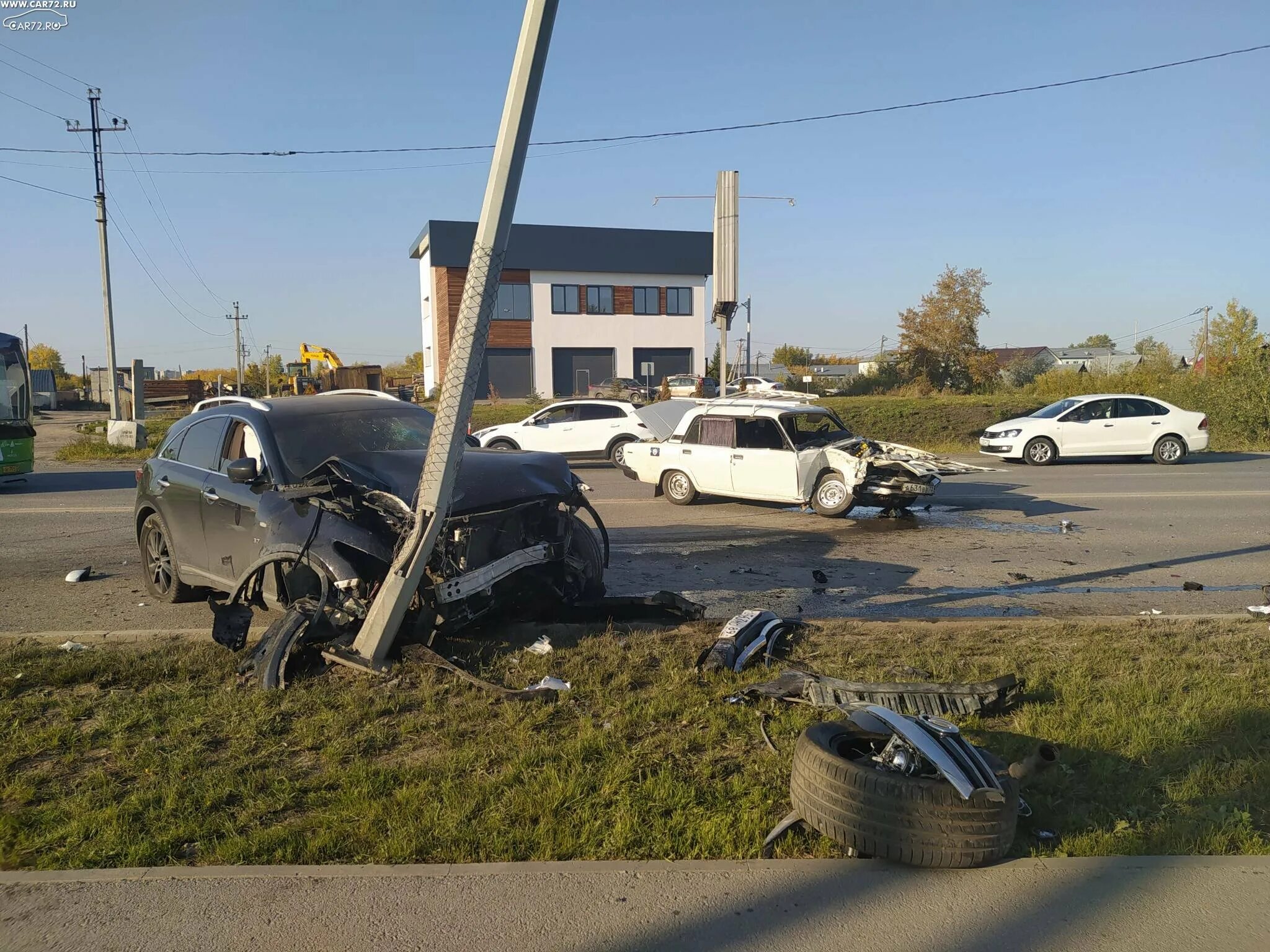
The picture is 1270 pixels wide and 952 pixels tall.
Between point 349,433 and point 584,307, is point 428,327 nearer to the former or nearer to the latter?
point 584,307

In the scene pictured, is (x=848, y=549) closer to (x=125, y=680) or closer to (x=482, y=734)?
(x=482, y=734)

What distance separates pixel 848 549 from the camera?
416 inches

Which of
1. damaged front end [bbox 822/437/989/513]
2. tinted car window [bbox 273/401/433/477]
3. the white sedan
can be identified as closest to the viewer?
tinted car window [bbox 273/401/433/477]

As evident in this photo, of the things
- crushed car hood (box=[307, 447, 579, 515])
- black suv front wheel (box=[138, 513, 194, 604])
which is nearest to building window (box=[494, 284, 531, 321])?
black suv front wheel (box=[138, 513, 194, 604])

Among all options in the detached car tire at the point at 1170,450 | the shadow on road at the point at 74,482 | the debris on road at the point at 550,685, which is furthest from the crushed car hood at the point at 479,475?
the detached car tire at the point at 1170,450

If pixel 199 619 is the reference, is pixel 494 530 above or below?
above

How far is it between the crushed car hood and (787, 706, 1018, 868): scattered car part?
3023 millimetres

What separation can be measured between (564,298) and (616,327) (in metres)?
3.82

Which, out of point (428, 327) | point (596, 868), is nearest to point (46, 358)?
point (428, 327)

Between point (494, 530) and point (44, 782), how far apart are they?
280 centimetres

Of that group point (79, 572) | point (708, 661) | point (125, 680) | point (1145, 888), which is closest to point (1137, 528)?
point (708, 661)

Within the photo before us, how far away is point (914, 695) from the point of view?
188 inches

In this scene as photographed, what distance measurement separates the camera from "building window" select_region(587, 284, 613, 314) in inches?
2349

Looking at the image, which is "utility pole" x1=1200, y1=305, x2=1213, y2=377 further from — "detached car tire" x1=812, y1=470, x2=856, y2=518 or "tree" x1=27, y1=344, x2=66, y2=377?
"tree" x1=27, y1=344, x2=66, y2=377
